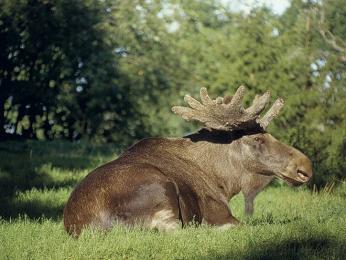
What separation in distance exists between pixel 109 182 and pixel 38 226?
1289 mm

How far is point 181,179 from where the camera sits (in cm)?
952

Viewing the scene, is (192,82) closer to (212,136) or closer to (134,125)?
(134,125)

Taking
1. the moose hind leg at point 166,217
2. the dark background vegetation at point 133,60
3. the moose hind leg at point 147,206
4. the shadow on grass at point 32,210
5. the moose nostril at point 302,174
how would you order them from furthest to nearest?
the dark background vegetation at point 133,60 < the shadow on grass at point 32,210 < the moose nostril at point 302,174 < the moose hind leg at point 166,217 < the moose hind leg at point 147,206

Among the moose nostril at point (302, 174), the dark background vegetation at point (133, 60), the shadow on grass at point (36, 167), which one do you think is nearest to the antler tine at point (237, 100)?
the moose nostril at point (302, 174)

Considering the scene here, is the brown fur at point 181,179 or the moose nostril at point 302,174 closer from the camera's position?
the brown fur at point 181,179

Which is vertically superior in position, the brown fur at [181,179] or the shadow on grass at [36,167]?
the brown fur at [181,179]

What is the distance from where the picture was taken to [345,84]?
16.9 meters

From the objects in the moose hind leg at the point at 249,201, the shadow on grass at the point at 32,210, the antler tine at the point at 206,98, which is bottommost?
the shadow on grass at the point at 32,210

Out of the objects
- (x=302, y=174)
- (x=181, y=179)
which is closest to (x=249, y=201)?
(x=302, y=174)

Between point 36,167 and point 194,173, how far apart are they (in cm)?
627

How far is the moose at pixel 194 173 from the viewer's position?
8.51m

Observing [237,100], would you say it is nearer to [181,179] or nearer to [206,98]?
[206,98]

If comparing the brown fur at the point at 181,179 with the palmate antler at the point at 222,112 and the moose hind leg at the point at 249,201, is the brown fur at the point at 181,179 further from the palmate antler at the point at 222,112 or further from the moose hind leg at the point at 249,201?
the palmate antler at the point at 222,112

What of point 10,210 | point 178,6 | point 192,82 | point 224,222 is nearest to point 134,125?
point 192,82
